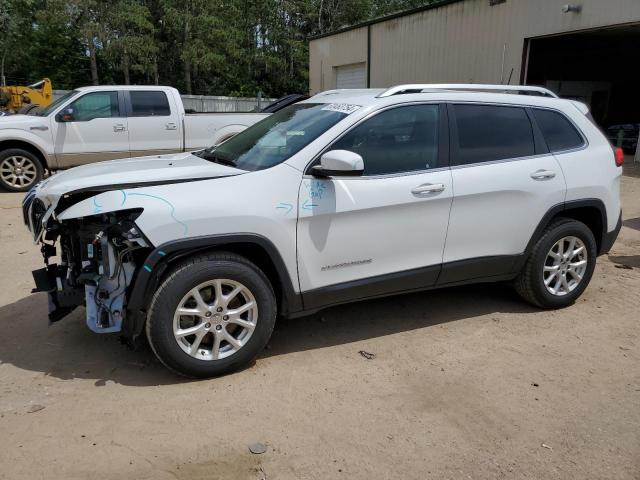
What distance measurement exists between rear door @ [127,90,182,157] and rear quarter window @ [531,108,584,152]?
779 centimetres

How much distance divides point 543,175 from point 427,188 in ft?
3.68

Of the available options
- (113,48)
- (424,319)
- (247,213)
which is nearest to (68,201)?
(247,213)

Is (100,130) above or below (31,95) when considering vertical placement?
below

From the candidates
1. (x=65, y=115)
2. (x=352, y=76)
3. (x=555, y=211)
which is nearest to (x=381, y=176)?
(x=555, y=211)

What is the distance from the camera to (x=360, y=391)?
11.3 ft

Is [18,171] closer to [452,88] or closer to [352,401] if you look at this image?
[452,88]

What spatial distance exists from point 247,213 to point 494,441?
1.92 m

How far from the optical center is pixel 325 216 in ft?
11.8

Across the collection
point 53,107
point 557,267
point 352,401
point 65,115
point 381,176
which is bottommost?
point 352,401

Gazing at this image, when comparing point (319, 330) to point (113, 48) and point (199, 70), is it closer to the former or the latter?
point (113, 48)

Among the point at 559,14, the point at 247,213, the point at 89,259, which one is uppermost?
the point at 559,14

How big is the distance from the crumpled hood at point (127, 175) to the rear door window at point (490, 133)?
170 centimetres

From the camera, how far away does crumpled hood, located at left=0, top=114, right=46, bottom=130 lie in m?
9.66

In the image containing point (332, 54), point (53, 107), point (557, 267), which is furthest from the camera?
point (332, 54)
